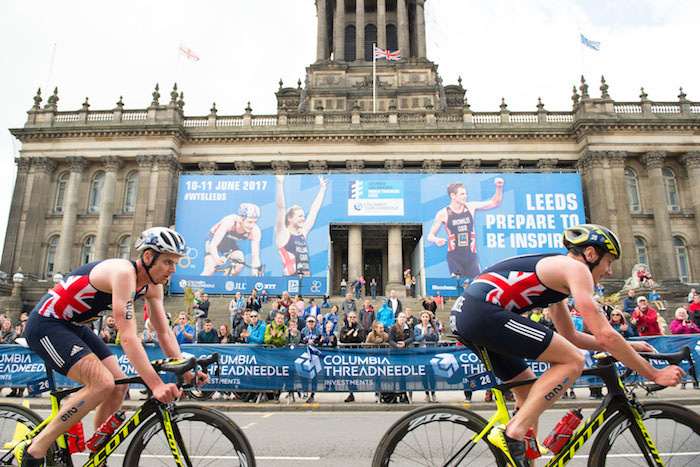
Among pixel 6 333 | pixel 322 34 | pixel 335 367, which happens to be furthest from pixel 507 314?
pixel 322 34

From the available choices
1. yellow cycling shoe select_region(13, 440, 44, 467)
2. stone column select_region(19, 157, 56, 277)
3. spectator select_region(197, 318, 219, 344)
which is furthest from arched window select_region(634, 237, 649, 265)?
stone column select_region(19, 157, 56, 277)

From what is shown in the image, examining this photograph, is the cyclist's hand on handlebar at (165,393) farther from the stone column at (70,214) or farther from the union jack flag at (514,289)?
the stone column at (70,214)

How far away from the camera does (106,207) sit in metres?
34.8

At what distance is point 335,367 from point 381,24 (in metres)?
46.0

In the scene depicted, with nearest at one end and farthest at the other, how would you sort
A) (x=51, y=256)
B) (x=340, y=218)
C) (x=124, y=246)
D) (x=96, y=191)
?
(x=340, y=218), (x=124, y=246), (x=51, y=256), (x=96, y=191)

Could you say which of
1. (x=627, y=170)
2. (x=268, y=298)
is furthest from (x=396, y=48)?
(x=268, y=298)

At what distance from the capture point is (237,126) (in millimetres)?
36750

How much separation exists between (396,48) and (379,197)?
29.0 metres

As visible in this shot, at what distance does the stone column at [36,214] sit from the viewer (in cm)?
3422

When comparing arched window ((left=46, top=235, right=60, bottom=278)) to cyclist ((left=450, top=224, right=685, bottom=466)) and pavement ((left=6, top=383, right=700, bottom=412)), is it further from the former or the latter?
cyclist ((left=450, top=224, right=685, bottom=466))

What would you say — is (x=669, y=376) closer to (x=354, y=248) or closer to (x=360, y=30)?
(x=354, y=248)

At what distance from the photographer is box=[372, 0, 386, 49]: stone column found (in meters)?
48.3

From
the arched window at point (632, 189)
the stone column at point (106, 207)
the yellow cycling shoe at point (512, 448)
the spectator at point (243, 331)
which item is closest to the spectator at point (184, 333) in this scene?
the spectator at point (243, 331)

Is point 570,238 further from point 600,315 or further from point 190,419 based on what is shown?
point 190,419
